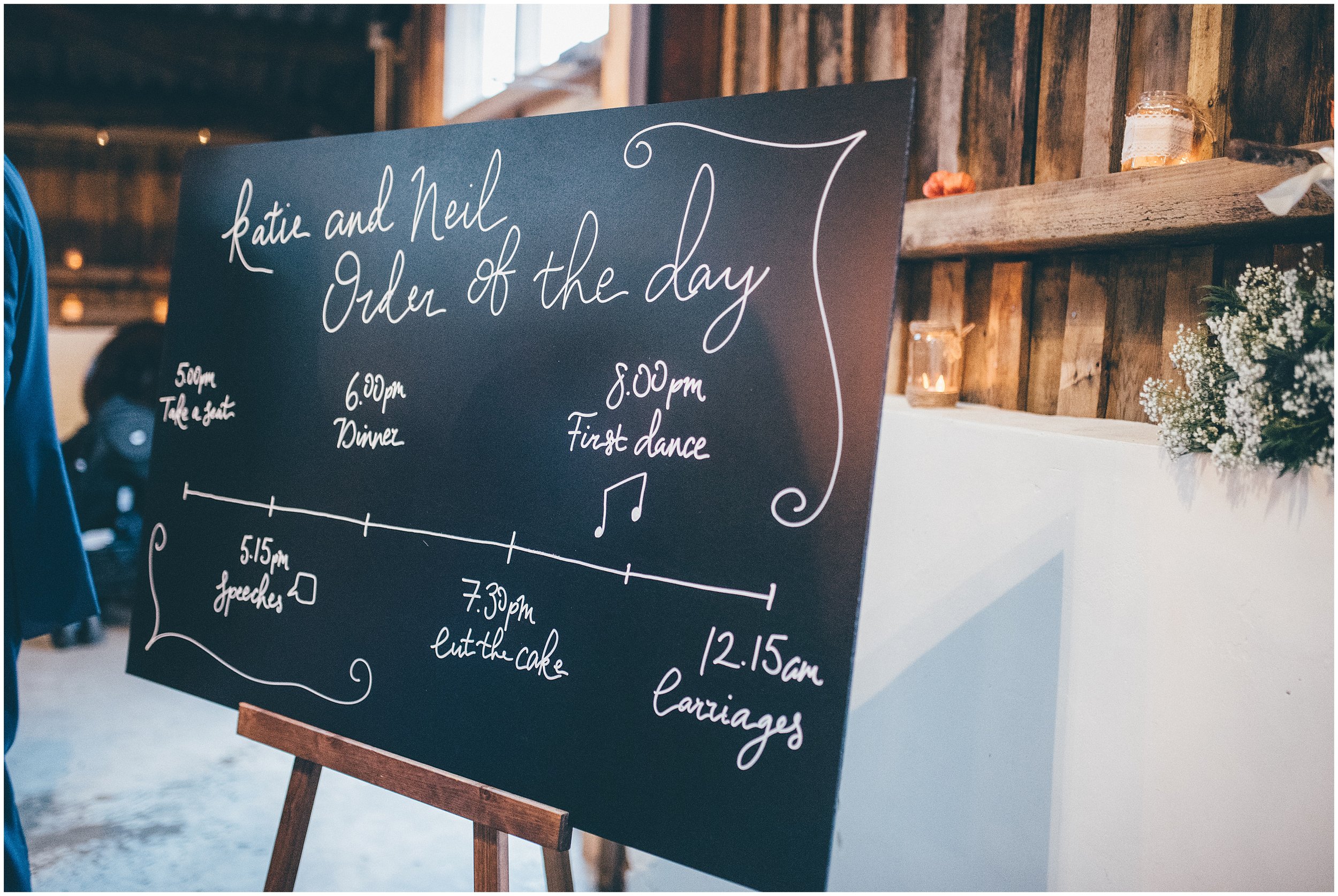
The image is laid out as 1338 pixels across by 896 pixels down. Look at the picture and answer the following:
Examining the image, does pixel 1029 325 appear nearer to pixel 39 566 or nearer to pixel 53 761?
pixel 39 566

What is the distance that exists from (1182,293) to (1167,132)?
25cm

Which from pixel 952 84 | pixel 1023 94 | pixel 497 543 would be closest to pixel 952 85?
pixel 952 84

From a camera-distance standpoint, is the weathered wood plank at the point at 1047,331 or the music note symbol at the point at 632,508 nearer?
the music note symbol at the point at 632,508

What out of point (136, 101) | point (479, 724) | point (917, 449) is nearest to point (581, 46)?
point (917, 449)

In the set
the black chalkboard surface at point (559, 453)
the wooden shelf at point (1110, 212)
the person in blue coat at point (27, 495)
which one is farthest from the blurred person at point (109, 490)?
the wooden shelf at point (1110, 212)

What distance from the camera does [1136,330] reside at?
1.49 metres

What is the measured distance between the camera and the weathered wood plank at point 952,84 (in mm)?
1760

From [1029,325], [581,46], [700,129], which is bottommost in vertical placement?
[1029,325]

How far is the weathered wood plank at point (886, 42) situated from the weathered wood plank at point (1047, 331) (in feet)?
1.77

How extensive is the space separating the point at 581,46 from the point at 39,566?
6.30 ft

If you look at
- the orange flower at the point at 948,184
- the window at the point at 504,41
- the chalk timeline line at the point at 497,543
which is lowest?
the chalk timeline line at the point at 497,543

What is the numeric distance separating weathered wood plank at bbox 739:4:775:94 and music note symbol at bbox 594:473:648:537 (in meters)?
1.41

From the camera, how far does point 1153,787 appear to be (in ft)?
4.31

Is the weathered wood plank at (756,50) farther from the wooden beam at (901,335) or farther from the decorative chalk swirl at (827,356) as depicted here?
the decorative chalk swirl at (827,356)
